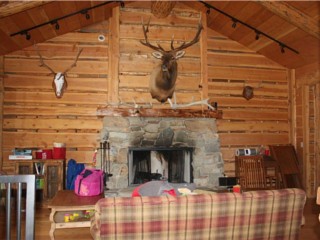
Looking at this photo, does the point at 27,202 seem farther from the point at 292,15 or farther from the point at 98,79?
the point at 292,15

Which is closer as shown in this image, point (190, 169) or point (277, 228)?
point (277, 228)

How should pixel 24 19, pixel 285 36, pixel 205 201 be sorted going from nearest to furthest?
pixel 205 201 < pixel 24 19 < pixel 285 36

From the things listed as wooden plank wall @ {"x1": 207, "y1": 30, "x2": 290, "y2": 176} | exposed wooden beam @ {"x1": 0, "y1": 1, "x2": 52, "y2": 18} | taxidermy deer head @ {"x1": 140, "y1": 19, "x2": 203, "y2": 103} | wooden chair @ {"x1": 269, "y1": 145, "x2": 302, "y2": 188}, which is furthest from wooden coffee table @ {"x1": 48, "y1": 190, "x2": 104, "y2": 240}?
wooden chair @ {"x1": 269, "y1": 145, "x2": 302, "y2": 188}

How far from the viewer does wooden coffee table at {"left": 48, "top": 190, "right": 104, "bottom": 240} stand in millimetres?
2916

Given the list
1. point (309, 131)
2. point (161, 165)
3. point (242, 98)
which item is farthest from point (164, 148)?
point (309, 131)

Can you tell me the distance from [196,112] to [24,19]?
9.86ft

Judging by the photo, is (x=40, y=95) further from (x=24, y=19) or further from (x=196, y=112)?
(x=196, y=112)

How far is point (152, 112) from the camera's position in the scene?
4.77m

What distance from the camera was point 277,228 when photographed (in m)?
2.03

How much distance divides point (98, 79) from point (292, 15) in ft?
10.5

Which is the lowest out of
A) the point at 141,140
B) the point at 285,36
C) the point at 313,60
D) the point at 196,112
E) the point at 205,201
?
the point at 205,201

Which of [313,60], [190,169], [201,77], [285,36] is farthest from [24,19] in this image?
[313,60]

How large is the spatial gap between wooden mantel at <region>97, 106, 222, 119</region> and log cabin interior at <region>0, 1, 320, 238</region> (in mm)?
16

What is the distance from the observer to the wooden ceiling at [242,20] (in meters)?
3.99
